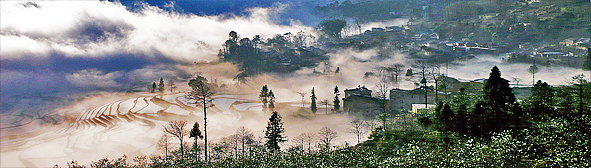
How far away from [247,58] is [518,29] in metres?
88.7

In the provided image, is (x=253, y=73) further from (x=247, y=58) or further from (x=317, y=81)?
(x=317, y=81)

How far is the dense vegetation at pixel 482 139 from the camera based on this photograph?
1873cm

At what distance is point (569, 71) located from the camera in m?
78.8

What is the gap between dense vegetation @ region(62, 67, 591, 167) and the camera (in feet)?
61.5

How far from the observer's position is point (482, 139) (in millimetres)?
23609

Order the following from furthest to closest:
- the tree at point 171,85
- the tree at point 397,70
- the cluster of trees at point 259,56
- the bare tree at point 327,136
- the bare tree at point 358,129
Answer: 1. the cluster of trees at point 259,56
2. the tree at point 171,85
3. the tree at point 397,70
4. the bare tree at point 358,129
5. the bare tree at point 327,136

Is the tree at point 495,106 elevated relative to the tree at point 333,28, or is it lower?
lower

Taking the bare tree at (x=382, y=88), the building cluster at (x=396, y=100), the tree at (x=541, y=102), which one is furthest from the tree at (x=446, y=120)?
the bare tree at (x=382, y=88)

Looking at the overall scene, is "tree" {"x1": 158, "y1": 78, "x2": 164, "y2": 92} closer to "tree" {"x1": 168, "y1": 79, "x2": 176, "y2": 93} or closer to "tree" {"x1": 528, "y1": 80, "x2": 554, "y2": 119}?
"tree" {"x1": 168, "y1": 79, "x2": 176, "y2": 93}

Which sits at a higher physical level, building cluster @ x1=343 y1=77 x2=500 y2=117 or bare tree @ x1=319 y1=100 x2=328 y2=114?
building cluster @ x1=343 y1=77 x2=500 y2=117

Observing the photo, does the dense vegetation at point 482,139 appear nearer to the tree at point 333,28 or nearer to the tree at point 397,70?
the tree at point 397,70

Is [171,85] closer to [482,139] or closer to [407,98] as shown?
[407,98]

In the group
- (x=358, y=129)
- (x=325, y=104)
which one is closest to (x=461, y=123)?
(x=358, y=129)

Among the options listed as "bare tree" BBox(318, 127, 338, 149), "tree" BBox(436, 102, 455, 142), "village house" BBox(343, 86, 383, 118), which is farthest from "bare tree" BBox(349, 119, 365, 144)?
"tree" BBox(436, 102, 455, 142)
